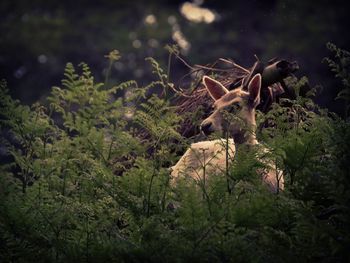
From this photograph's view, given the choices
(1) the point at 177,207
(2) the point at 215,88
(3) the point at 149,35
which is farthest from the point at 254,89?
(3) the point at 149,35

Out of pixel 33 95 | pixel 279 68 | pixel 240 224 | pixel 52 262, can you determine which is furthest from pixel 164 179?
pixel 33 95

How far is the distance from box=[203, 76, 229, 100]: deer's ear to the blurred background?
1238 centimetres

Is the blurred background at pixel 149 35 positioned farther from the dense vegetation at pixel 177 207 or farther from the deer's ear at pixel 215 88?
the dense vegetation at pixel 177 207

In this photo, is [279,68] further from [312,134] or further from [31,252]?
[31,252]

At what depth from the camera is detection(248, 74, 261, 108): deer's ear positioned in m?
6.75

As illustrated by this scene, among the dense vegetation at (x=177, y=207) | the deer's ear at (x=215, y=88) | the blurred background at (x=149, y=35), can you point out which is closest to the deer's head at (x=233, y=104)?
the deer's ear at (x=215, y=88)

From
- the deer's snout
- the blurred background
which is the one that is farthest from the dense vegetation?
the blurred background

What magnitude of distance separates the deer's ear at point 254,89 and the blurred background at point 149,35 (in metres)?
12.6

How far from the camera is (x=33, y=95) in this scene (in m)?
21.8

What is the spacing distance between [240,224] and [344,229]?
1.87 ft

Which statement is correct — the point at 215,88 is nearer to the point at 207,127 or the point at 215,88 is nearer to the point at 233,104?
the point at 233,104

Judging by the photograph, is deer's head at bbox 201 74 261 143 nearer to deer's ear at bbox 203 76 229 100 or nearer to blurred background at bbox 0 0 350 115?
deer's ear at bbox 203 76 229 100

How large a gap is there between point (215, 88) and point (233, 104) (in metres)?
0.57

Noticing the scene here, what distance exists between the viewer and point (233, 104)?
675 cm
